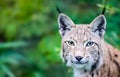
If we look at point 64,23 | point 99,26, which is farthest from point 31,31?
point 99,26

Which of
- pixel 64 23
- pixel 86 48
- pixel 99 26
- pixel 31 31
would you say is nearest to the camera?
pixel 86 48

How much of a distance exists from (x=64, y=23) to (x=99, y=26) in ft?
1.77

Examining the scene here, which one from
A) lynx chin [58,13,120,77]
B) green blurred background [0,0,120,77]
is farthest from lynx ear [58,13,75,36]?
green blurred background [0,0,120,77]

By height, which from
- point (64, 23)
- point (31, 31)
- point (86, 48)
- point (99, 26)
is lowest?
point (86, 48)

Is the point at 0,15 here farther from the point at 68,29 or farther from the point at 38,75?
the point at 68,29

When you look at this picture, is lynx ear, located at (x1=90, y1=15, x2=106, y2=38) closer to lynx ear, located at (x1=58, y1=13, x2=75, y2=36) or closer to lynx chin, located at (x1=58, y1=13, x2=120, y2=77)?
lynx chin, located at (x1=58, y1=13, x2=120, y2=77)

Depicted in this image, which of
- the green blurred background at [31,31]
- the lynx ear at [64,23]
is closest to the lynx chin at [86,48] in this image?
the lynx ear at [64,23]

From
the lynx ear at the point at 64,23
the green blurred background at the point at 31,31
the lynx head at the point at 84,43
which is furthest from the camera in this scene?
the green blurred background at the point at 31,31

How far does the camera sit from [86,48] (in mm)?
11641

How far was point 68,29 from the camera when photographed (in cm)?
1196

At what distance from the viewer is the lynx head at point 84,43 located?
1160 centimetres

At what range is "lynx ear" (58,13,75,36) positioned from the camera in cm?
1184

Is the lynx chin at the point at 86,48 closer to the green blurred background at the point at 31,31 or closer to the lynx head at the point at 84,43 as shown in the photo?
the lynx head at the point at 84,43

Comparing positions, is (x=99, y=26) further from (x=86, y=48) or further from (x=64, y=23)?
(x=64, y=23)
